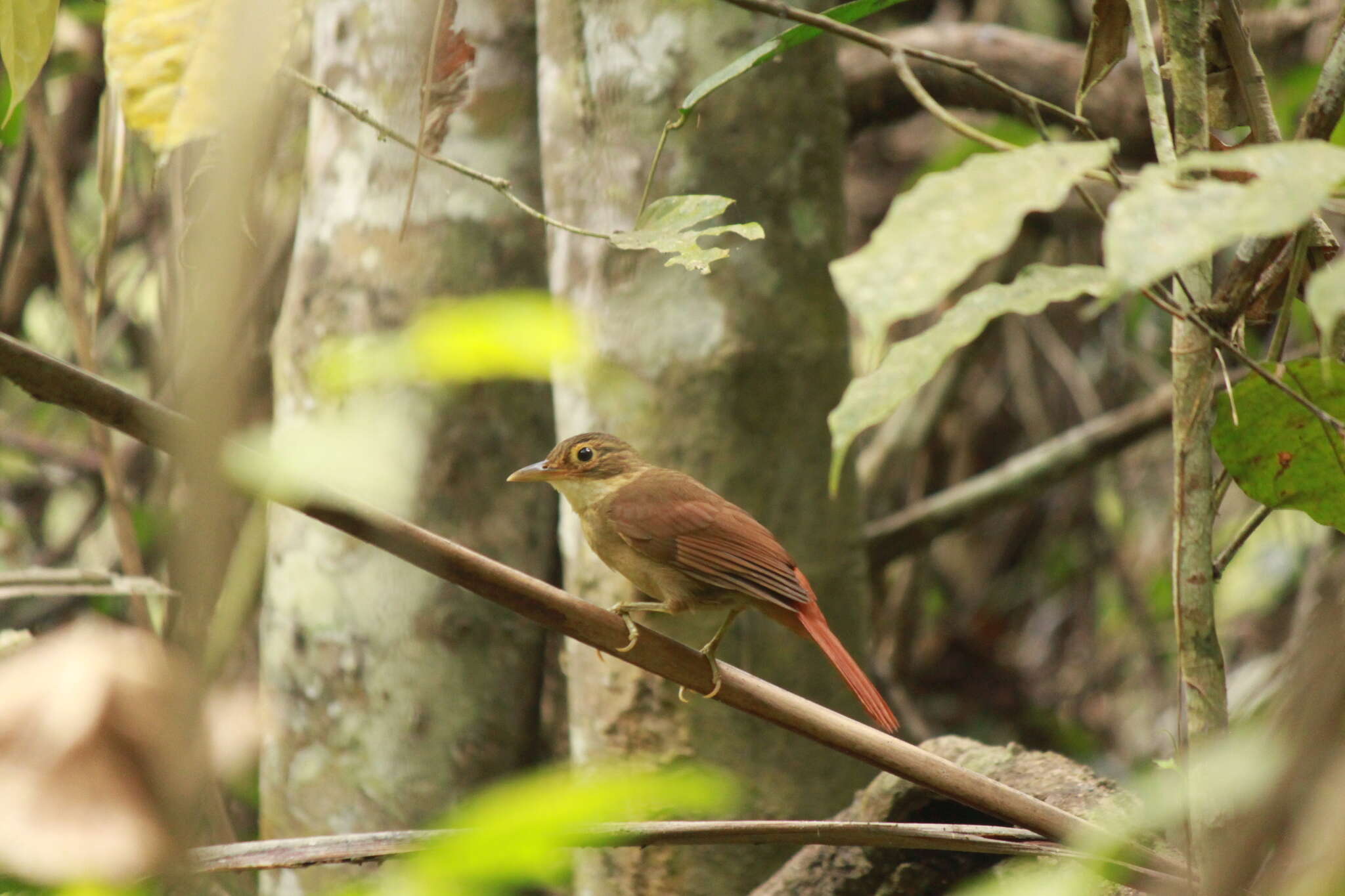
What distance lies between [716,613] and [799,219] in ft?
2.82

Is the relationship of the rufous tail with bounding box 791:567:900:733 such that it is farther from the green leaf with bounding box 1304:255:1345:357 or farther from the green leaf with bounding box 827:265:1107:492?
the green leaf with bounding box 1304:255:1345:357

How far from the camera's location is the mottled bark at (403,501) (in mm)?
2752

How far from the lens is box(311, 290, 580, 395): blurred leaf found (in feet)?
A: 7.68

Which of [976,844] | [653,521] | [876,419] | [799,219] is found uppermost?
[799,219]

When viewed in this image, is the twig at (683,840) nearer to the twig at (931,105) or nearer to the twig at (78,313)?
the twig at (78,313)

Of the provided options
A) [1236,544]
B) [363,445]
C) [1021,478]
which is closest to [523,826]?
[1236,544]

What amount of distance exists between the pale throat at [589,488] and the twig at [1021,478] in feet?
5.55

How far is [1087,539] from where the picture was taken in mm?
5223

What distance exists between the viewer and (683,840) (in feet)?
4.33

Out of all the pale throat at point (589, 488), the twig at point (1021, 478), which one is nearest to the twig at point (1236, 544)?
the pale throat at point (589, 488)

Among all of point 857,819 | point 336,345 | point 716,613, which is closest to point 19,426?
point 336,345

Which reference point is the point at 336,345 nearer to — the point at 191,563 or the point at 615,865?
the point at 615,865

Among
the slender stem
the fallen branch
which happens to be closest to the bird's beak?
the fallen branch

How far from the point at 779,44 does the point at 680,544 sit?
0.84 meters
